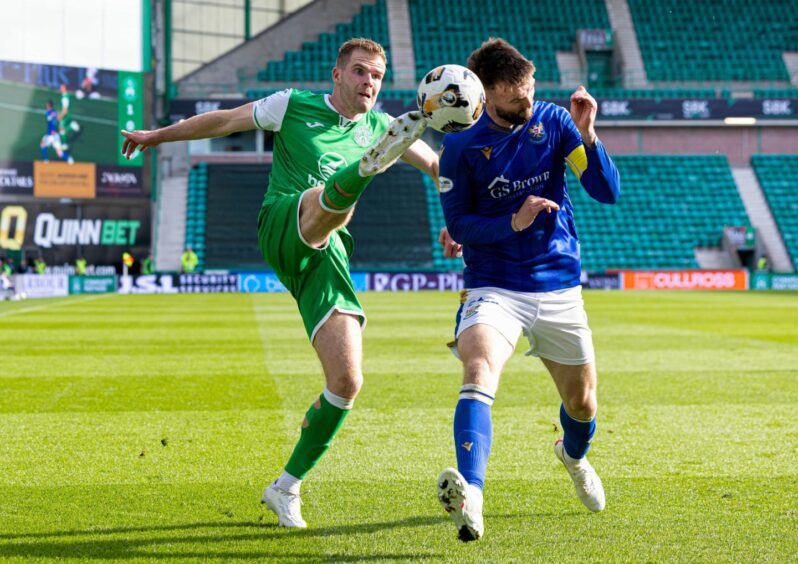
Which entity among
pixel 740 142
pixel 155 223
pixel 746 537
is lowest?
pixel 746 537

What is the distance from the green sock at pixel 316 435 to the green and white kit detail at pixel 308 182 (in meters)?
0.36

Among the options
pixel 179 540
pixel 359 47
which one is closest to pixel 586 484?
pixel 179 540

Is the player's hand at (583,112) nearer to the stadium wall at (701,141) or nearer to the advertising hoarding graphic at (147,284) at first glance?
the advertising hoarding graphic at (147,284)

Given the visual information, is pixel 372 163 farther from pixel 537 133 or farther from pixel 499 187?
pixel 537 133

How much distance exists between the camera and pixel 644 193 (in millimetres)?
41625

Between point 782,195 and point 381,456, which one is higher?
point 782,195

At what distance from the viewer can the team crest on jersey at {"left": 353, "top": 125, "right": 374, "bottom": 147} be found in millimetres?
5012

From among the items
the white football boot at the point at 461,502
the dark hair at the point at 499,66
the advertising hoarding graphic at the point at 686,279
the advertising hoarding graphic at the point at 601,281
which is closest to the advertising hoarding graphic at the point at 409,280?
the advertising hoarding graphic at the point at 601,281

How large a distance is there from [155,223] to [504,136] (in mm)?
36207

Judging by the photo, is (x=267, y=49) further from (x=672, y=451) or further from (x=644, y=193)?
(x=672, y=451)

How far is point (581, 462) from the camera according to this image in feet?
15.8

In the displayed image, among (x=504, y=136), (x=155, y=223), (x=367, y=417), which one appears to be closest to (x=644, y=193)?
(x=155, y=223)

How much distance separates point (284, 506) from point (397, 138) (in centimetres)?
186

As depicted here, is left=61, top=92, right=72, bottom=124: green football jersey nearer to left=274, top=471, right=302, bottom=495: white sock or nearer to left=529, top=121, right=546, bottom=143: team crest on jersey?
left=274, top=471, right=302, bottom=495: white sock
